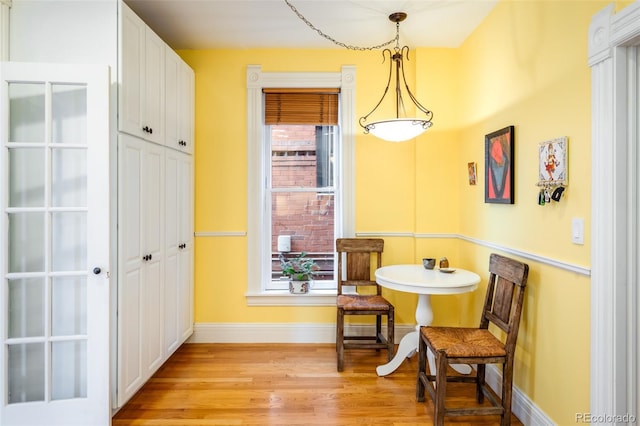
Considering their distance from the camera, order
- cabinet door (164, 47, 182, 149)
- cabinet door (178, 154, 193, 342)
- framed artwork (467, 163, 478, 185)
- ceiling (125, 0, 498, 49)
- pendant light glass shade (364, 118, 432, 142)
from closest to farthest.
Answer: pendant light glass shade (364, 118, 432, 142) < ceiling (125, 0, 498, 49) < cabinet door (164, 47, 182, 149) < framed artwork (467, 163, 478, 185) < cabinet door (178, 154, 193, 342)

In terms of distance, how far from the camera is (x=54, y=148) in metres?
1.90

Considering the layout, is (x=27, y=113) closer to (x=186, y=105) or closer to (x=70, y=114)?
(x=70, y=114)

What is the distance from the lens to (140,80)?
2232 millimetres

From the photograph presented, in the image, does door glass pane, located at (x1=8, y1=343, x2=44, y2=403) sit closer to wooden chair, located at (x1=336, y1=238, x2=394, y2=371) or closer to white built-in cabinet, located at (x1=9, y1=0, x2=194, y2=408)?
white built-in cabinet, located at (x1=9, y1=0, x2=194, y2=408)

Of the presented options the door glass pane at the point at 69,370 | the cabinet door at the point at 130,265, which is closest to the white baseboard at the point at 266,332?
the cabinet door at the point at 130,265

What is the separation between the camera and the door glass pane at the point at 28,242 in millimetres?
1905

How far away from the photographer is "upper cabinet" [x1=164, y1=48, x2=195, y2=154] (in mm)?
2621

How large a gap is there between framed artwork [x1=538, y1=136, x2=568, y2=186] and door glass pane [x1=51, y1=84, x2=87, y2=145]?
8.57 feet

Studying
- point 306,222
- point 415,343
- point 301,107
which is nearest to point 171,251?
point 306,222

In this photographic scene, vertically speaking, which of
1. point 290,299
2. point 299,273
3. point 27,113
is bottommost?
point 290,299

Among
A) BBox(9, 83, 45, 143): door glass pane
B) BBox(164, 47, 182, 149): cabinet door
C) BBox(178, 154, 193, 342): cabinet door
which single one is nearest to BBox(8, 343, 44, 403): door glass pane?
BBox(178, 154, 193, 342): cabinet door

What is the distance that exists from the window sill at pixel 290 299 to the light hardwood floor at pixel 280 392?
42cm

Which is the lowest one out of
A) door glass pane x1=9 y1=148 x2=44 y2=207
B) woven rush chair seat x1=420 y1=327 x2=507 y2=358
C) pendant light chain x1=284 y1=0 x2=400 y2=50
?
woven rush chair seat x1=420 y1=327 x2=507 y2=358

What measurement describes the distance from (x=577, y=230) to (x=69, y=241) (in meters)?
2.73
